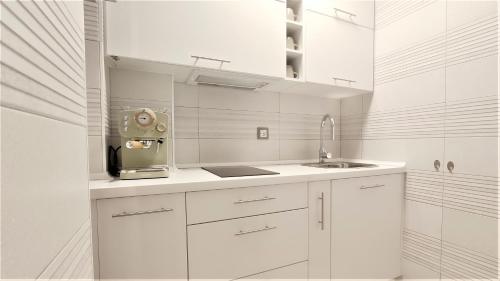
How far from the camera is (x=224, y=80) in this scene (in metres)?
1.49

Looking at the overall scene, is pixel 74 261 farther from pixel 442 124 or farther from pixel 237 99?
pixel 442 124

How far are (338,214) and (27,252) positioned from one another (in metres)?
1.31

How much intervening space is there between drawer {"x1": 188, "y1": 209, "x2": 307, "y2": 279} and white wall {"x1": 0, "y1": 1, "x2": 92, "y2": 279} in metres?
0.53

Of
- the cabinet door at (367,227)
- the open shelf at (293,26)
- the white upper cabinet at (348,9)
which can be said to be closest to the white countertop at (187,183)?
the cabinet door at (367,227)

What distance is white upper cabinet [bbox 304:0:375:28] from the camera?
155 cm

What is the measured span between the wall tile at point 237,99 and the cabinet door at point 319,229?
2.59 ft

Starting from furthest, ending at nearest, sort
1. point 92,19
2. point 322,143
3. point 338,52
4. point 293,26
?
point 322,143
point 338,52
point 293,26
point 92,19

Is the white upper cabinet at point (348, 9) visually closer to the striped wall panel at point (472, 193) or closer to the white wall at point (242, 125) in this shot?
the white wall at point (242, 125)

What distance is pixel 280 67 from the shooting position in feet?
4.62

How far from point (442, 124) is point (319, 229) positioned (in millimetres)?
975

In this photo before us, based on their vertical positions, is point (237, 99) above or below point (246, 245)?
above

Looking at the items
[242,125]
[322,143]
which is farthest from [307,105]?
[242,125]

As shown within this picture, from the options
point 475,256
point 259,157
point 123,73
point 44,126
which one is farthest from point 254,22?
point 475,256

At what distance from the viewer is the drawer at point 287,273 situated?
3.64 ft
